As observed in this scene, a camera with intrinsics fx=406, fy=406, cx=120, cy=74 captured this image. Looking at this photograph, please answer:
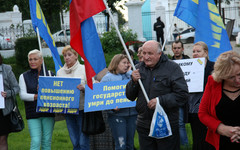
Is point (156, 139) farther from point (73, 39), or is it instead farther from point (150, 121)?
point (73, 39)

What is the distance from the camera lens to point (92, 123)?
6.77m

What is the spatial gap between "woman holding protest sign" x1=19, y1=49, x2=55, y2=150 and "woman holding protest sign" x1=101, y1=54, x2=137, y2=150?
→ 112cm

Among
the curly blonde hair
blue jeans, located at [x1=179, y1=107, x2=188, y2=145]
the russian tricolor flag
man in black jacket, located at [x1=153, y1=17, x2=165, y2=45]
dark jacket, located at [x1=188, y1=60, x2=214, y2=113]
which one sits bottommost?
blue jeans, located at [x1=179, y1=107, x2=188, y2=145]

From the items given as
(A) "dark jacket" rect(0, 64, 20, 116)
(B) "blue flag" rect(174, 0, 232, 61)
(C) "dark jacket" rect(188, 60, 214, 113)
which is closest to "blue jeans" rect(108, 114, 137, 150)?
(C) "dark jacket" rect(188, 60, 214, 113)

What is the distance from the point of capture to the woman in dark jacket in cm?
667

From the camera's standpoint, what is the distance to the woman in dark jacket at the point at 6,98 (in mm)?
6671

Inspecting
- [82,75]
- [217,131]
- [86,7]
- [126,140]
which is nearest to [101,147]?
[126,140]

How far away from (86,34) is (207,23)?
3162 millimetres

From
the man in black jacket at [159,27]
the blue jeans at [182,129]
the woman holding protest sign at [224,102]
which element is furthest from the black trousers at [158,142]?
the man in black jacket at [159,27]

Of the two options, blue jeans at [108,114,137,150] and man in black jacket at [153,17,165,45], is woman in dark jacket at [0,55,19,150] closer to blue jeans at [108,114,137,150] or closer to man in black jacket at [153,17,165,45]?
blue jeans at [108,114,137,150]

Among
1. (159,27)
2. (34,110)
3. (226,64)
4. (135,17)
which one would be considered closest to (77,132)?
(34,110)

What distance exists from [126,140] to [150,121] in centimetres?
168

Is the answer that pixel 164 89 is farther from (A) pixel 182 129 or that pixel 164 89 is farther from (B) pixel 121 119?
(A) pixel 182 129

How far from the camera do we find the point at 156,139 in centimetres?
524
